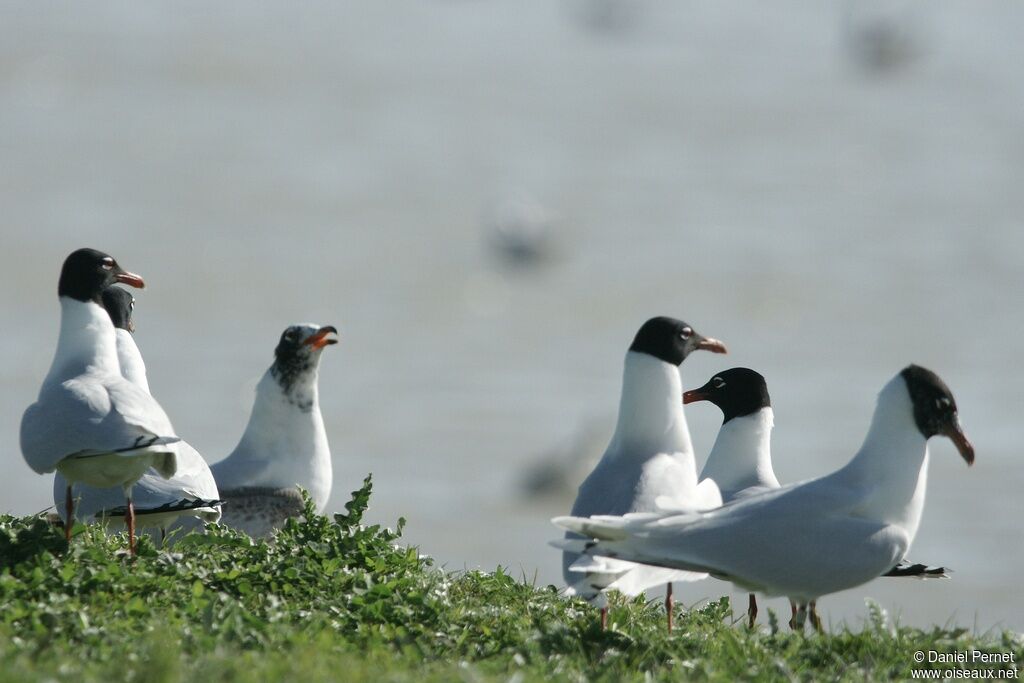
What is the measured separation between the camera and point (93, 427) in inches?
308

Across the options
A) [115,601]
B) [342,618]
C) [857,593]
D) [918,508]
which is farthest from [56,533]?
[857,593]

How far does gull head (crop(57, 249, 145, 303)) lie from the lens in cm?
912

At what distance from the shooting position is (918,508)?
8023 millimetres

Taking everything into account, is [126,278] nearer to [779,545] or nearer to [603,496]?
[603,496]

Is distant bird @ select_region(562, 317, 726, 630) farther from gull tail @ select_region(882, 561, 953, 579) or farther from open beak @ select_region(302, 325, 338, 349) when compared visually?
open beak @ select_region(302, 325, 338, 349)

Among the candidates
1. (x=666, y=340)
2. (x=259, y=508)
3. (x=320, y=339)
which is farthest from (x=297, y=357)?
(x=666, y=340)

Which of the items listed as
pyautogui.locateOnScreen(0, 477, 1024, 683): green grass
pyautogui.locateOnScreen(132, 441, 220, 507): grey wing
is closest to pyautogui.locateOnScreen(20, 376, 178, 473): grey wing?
pyautogui.locateOnScreen(0, 477, 1024, 683): green grass

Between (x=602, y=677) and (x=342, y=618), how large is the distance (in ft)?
4.64

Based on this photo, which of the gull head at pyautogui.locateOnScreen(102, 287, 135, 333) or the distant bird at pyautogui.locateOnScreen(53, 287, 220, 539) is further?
the gull head at pyautogui.locateOnScreen(102, 287, 135, 333)

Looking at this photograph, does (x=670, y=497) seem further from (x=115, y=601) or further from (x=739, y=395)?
(x=115, y=601)

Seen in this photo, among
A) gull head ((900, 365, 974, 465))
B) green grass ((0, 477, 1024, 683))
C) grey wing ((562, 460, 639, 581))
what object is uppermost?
gull head ((900, 365, 974, 465))

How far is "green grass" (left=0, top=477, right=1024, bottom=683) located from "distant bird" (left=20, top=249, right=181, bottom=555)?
0.34 meters

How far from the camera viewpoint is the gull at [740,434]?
32.2 ft

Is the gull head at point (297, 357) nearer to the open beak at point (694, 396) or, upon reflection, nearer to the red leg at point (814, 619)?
the open beak at point (694, 396)
